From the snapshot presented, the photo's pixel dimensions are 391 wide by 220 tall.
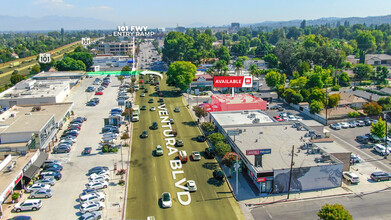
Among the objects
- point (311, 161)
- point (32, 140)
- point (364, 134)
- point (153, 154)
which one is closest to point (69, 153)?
point (32, 140)

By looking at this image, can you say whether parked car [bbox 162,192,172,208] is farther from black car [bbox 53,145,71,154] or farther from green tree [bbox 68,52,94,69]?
green tree [bbox 68,52,94,69]

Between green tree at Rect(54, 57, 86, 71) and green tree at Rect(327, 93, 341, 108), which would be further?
green tree at Rect(54, 57, 86, 71)

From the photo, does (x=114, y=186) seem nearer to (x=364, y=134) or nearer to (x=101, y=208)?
(x=101, y=208)

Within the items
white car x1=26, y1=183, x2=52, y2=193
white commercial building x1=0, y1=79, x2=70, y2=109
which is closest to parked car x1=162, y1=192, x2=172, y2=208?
white car x1=26, y1=183, x2=52, y2=193

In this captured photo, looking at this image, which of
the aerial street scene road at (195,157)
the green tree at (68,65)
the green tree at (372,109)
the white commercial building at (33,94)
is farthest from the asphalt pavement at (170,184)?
the green tree at (68,65)

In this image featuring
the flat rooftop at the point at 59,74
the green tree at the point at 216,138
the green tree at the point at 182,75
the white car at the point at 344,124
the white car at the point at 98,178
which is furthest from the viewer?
the flat rooftop at the point at 59,74

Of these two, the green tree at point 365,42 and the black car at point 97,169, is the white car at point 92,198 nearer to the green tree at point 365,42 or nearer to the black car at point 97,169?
the black car at point 97,169

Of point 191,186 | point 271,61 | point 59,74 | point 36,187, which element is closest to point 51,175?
point 36,187
